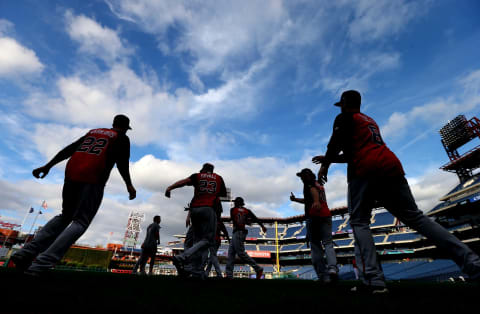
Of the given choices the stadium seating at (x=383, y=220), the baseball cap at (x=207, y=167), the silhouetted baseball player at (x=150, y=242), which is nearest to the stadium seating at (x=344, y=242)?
the stadium seating at (x=383, y=220)

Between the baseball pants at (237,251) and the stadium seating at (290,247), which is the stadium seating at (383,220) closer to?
the stadium seating at (290,247)

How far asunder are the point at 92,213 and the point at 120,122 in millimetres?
1336

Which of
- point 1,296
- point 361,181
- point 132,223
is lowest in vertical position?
point 1,296

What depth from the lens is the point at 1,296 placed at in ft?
4.38

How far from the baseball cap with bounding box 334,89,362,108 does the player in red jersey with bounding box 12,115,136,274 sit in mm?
2963

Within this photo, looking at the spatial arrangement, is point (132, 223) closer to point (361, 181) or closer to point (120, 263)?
point (120, 263)

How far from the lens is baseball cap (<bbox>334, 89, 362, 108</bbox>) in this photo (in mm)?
3082

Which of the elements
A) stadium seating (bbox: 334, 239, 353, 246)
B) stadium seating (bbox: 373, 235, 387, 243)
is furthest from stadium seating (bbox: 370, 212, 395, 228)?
stadium seating (bbox: 334, 239, 353, 246)

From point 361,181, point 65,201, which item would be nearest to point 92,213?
point 65,201

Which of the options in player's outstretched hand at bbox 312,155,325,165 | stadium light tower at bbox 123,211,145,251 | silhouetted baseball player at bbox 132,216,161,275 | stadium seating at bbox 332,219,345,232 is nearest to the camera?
player's outstretched hand at bbox 312,155,325,165

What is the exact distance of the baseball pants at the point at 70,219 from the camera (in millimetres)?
2676

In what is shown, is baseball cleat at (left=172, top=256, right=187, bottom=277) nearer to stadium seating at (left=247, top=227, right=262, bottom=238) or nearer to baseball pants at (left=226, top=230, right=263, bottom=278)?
baseball pants at (left=226, top=230, right=263, bottom=278)

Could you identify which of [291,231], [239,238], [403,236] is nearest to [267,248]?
[291,231]

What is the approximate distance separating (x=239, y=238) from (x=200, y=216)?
8.13 ft
